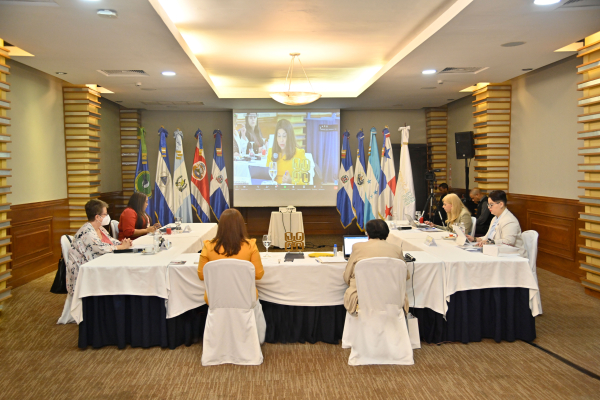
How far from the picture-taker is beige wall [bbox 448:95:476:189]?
9.13m

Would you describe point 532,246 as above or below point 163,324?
above

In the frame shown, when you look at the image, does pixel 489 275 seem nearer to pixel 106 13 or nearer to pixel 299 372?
pixel 299 372

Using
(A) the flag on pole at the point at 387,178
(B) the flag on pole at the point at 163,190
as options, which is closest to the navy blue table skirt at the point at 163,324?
(A) the flag on pole at the point at 387,178

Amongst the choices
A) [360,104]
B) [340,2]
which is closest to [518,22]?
[340,2]

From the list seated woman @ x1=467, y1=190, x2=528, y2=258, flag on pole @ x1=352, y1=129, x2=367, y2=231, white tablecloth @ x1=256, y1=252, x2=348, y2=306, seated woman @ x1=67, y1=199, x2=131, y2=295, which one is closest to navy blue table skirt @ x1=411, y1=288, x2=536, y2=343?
seated woman @ x1=467, y1=190, x2=528, y2=258

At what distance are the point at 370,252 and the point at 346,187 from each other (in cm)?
643

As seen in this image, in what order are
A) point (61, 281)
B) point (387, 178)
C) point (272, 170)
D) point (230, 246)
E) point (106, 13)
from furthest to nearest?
point (272, 170) < point (387, 178) < point (61, 281) < point (106, 13) < point (230, 246)

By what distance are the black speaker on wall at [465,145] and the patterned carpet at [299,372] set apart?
15.0 feet

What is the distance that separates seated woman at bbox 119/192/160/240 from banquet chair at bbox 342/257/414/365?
334 cm

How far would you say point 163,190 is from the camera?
9.24 meters

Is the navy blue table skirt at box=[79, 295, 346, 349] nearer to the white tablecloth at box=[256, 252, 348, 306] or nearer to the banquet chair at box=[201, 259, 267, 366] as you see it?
the white tablecloth at box=[256, 252, 348, 306]

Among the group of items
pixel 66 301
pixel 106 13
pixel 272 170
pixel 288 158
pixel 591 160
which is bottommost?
pixel 66 301

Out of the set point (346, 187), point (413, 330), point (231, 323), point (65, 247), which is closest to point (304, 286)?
point (231, 323)

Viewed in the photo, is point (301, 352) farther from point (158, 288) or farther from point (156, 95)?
point (156, 95)
